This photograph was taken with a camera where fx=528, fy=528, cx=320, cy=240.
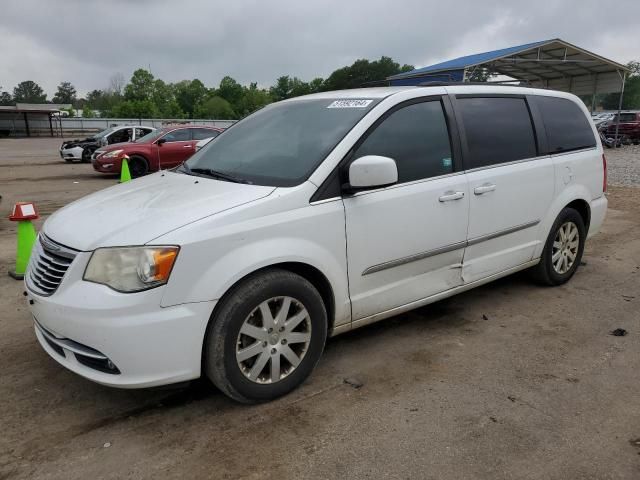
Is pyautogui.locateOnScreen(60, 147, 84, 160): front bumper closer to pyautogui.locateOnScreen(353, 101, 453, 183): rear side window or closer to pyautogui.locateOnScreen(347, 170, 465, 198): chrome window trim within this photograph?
pyautogui.locateOnScreen(353, 101, 453, 183): rear side window

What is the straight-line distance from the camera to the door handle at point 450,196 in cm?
367

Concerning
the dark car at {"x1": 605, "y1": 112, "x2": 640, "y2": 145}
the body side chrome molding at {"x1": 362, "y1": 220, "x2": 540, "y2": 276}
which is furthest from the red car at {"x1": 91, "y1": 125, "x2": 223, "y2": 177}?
the dark car at {"x1": 605, "y1": 112, "x2": 640, "y2": 145}

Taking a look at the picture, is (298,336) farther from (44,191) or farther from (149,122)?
(149,122)

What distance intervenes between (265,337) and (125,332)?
2.43 feet

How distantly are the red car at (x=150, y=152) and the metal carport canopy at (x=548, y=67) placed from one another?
6.83 m

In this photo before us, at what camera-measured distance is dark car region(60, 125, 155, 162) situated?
64.0ft

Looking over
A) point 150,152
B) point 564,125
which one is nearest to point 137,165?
point 150,152

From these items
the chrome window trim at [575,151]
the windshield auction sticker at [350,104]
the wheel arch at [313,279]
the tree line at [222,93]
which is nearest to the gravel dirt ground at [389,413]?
the wheel arch at [313,279]

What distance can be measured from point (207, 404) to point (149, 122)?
55128 mm

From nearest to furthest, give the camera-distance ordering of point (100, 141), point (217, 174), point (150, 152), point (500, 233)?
point (217, 174)
point (500, 233)
point (150, 152)
point (100, 141)

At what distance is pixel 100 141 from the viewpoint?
20078 millimetres

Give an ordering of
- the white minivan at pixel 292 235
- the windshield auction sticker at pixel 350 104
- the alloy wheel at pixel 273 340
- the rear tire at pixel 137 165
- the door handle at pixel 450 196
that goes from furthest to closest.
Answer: the rear tire at pixel 137 165 → the door handle at pixel 450 196 → the windshield auction sticker at pixel 350 104 → the alloy wheel at pixel 273 340 → the white minivan at pixel 292 235

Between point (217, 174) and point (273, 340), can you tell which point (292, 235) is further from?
point (217, 174)

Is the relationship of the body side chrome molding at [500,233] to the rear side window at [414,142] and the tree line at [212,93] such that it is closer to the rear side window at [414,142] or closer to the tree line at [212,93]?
the rear side window at [414,142]
